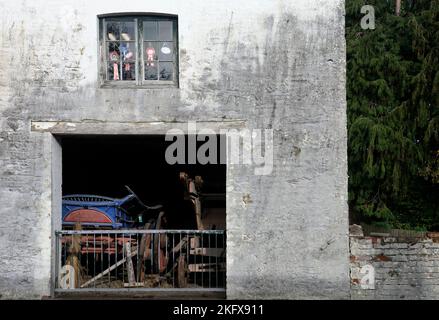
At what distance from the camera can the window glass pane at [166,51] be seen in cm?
991

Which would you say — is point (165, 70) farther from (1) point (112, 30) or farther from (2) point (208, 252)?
(2) point (208, 252)

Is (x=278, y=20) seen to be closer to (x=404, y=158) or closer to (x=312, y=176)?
(x=312, y=176)

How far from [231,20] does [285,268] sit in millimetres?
3992

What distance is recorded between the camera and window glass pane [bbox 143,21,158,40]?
995 cm

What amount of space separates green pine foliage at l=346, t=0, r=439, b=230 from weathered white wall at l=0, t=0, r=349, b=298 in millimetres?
11015

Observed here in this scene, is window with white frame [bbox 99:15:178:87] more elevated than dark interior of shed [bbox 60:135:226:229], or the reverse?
window with white frame [bbox 99:15:178:87]

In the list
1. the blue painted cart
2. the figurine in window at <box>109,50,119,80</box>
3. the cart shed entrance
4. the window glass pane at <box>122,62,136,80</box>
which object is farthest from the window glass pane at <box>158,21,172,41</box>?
the blue painted cart

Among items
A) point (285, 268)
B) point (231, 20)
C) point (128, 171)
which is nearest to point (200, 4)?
point (231, 20)

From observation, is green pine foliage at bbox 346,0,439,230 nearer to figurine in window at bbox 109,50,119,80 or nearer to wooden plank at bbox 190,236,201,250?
wooden plank at bbox 190,236,201,250

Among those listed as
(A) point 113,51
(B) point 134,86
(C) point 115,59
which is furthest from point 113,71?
(B) point 134,86

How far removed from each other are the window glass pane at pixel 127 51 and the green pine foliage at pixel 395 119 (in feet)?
39.1

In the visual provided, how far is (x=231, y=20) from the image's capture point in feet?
31.5

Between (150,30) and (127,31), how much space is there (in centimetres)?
38

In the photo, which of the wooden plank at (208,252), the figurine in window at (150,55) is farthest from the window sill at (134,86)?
the wooden plank at (208,252)
